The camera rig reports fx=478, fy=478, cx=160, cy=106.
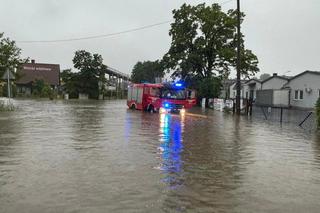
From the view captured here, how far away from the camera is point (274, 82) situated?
65.2 meters

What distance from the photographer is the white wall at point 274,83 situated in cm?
6265

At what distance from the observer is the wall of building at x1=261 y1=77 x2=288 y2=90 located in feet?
206

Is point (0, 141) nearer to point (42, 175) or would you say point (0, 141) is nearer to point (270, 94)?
point (42, 175)

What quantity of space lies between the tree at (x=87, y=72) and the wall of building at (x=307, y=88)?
49.6 meters

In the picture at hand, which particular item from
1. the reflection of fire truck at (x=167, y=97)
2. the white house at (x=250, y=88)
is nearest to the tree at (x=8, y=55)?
the reflection of fire truck at (x=167, y=97)

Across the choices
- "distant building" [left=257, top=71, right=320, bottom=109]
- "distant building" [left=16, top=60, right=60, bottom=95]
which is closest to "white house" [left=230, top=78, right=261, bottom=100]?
"distant building" [left=257, top=71, right=320, bottom=109]

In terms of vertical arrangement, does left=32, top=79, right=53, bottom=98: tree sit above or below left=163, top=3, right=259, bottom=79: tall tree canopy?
below

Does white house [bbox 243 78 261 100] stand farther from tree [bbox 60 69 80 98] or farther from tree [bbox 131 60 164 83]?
tree [bbox 131 60 164 83]

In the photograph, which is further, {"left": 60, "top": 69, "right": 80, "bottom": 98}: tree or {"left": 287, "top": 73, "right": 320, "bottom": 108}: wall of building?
{"left": 60, "top": 69, "right": 80, "bottom": 98}: tree

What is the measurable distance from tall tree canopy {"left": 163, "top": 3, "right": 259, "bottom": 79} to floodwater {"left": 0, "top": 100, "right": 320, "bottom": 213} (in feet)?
151

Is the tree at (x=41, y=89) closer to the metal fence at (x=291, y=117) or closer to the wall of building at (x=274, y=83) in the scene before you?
the wall of building at (x=274, y=83)

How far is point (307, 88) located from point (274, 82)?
12.0 meters

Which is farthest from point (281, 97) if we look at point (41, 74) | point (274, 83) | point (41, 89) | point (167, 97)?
point (41, 74)

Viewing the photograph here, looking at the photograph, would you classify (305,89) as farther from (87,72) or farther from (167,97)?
(87,72)
